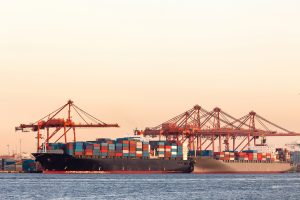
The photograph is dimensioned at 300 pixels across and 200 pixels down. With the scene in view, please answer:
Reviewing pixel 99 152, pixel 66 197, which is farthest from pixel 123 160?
pixel 66 197

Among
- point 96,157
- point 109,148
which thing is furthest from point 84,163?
point 109,148

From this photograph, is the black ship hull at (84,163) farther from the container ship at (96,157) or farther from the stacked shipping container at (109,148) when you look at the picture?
the stacked shipping container at (109,148)

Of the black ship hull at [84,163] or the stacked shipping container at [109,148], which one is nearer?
the black ship hull at [84,163]

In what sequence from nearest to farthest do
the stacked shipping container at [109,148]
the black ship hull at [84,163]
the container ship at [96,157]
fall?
the black ship hull at [84,163], the container ship at [96,157], the stacked shipping container at [109,148]

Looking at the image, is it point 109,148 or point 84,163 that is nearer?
point 84,163

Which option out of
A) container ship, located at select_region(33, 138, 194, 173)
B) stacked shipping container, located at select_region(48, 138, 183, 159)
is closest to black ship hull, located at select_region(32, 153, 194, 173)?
container ship, located at select_region(33, 138, 194, 173)

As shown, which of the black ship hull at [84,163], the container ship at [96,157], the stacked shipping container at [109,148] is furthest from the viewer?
the stacked shipping container at [109,148]

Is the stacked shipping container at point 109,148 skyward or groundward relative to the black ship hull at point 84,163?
skyward

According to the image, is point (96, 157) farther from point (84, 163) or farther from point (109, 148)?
point (109, 148)

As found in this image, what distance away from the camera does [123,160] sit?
625 feet

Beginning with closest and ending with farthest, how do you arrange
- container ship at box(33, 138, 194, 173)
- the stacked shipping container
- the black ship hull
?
the black ship hull → container ship at box(33, 138, 194, 173) → the stacked shipping container

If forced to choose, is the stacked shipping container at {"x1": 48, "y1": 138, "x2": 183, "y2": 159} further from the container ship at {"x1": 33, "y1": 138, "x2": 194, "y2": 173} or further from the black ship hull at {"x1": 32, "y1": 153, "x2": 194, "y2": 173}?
the black ship hull at {"x1": 32, "y1": 153, "x2": 194, "y2": 173}

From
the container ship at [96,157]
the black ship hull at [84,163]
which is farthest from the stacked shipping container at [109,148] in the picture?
the black ship hull at [84,163]

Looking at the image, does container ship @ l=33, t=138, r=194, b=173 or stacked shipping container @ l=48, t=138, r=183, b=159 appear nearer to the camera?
container ship @ l=33, t=138, r=194, b=173
